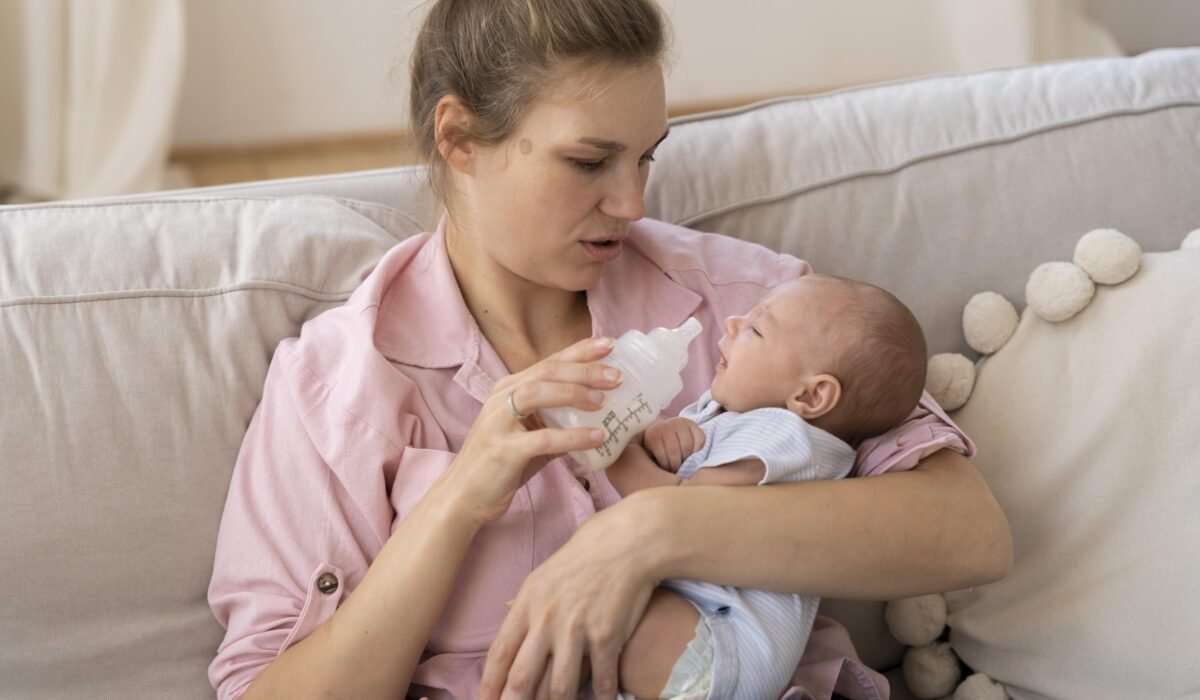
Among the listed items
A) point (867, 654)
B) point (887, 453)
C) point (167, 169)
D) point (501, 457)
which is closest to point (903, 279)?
point (887, 453)

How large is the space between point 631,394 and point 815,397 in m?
0.23

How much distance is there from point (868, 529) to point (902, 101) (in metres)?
0.84

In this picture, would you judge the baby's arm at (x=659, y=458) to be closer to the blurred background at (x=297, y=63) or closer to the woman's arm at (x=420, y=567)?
the woman's arm at (x=420, y=567)

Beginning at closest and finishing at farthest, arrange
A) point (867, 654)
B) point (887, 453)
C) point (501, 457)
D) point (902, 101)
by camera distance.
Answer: point (501, 457)
point (887, 453)
point (867, 654)
point (902, 101)

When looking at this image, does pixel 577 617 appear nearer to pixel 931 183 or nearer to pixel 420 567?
pixel 420 567

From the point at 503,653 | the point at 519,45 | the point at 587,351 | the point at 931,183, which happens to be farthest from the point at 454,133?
the point at 931,183

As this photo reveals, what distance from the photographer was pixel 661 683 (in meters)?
1.28

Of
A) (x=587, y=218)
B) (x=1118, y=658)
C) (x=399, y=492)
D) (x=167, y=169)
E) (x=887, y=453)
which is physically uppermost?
(x=587, y=218)

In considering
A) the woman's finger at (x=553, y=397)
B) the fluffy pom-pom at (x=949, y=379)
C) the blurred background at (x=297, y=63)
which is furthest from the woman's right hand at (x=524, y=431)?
the blurred background at (x=297, y=63)

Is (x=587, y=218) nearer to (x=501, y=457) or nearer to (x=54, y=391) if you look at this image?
(x=501, y=457)

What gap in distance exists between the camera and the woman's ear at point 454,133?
57.9 inches

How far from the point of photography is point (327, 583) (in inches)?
54.4

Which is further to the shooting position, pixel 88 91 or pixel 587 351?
pixel 88 91

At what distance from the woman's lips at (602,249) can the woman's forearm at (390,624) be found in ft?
1.21
